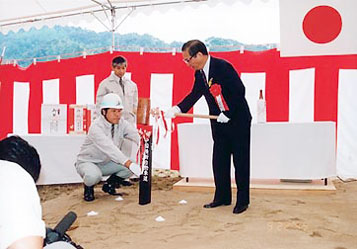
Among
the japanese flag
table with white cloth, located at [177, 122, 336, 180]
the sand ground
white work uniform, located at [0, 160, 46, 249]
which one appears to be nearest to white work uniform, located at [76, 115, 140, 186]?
the sand ground

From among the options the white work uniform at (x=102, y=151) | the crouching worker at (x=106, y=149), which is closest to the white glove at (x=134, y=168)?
the crouching worker at (x=106, y=149)

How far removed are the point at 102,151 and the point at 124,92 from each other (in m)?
0.83

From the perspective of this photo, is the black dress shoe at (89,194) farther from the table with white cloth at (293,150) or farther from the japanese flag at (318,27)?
the japanese flag at (318,27)

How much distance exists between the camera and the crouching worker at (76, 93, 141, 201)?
3014mm

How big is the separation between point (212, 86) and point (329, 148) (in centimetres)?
128

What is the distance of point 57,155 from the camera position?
372cm

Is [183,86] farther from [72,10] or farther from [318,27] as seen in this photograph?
[72,10]

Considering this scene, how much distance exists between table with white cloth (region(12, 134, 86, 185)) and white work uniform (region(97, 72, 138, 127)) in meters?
0.46

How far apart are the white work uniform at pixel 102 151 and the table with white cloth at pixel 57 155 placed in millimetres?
508

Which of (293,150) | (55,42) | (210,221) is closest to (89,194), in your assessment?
(210,221)

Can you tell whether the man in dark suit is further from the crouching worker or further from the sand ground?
the crouching worker

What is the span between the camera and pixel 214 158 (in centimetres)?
287

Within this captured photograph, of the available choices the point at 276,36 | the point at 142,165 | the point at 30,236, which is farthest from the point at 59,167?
the point at 276,36

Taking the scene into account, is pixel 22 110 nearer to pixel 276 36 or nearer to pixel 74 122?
pixel 74 122
